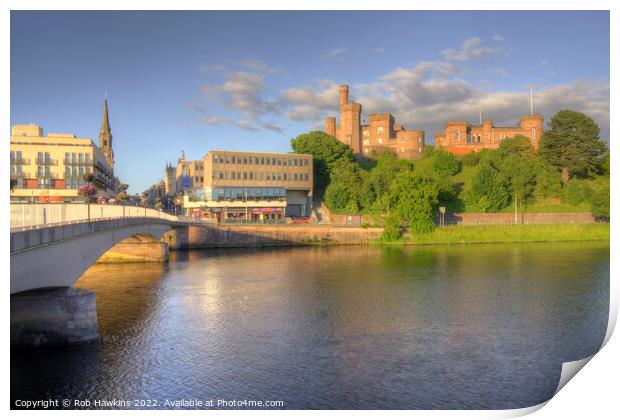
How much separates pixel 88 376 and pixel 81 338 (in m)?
3.65

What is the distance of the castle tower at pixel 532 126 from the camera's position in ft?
430

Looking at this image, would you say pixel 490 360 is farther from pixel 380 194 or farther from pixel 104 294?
pixel 380 194

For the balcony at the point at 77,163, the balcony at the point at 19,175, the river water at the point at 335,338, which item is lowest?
the river water at the point at 335,338

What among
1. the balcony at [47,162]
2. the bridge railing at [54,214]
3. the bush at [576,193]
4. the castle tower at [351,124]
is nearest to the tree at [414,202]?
the bush at [576,193]

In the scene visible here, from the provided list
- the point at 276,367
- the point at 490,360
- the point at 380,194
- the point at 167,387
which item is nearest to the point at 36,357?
the point at 167,387

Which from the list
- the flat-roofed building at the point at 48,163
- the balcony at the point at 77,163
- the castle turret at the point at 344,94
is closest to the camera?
the flat-roofed building at the point at 48,163

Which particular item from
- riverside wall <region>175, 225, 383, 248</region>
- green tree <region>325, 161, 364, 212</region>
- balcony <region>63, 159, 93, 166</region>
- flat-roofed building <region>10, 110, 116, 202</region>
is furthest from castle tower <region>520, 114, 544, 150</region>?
balcony <region>63, 159, 93, 166</region>

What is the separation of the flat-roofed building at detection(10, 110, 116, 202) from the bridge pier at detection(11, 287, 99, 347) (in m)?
47.4

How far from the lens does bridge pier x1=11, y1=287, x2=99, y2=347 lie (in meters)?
22.7

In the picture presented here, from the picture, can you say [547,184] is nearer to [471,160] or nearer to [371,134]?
[471,160]

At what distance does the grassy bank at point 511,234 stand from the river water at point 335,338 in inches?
1067

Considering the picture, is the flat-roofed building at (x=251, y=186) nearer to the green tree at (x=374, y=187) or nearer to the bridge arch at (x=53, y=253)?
the green tree at (x=374, y=187)

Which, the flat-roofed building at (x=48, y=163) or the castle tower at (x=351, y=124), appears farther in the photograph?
the castle tower at (x=351, y=124)

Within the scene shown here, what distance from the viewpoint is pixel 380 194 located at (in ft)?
300
